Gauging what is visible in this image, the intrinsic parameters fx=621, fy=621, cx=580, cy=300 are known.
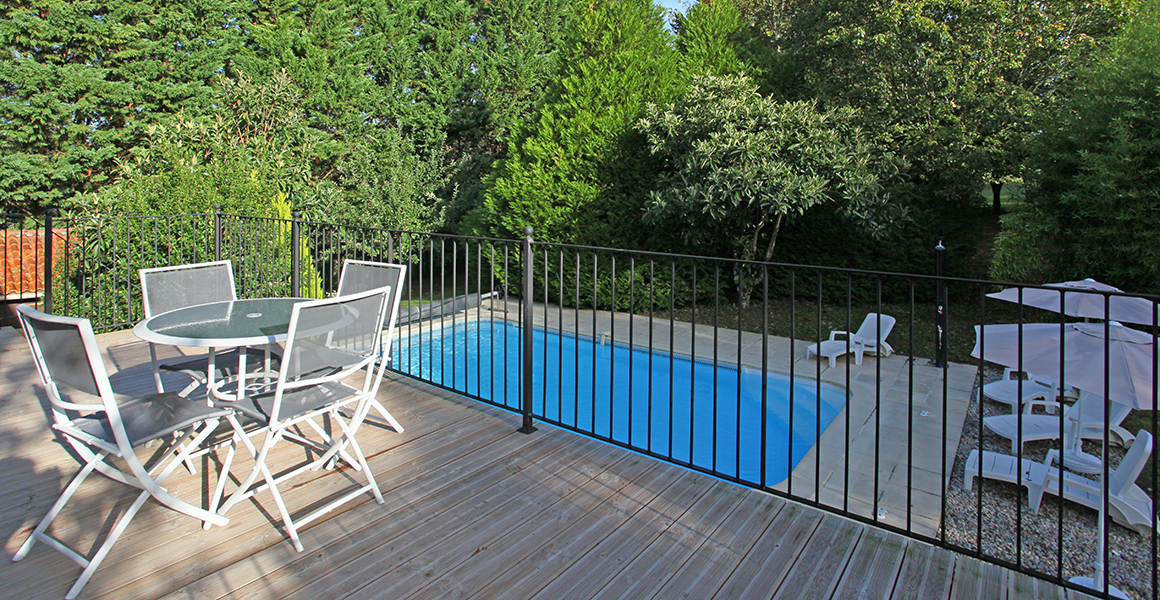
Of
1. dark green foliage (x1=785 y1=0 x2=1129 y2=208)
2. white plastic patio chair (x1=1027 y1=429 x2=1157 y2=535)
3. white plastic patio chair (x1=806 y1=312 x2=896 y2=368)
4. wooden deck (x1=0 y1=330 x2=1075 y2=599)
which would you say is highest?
dark green foliage (x1=785 y1=0 x2=1129 y2=208)

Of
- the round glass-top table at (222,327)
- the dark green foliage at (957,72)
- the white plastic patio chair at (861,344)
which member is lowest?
the white plastic patio chair at (861,344)

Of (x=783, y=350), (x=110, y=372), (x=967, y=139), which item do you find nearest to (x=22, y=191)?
(x=110, y=372)

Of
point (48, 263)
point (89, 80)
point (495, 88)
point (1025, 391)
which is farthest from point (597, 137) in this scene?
point (89, 80)

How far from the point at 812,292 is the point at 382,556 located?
982 centimetres

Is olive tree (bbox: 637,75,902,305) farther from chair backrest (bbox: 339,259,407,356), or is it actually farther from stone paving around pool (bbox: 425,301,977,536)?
chair backrest (bbox: 339,259,407,356)

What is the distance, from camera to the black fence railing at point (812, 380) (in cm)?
273

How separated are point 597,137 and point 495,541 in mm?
8427

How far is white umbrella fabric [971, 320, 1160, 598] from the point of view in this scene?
2.57m

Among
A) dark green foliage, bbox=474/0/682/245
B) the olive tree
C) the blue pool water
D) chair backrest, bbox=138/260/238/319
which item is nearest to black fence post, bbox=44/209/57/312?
chair backrest, bbox=138/260/238/319

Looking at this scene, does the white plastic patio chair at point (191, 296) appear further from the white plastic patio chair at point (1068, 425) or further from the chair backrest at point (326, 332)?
the white plastic patio chair at point (1068, 425)

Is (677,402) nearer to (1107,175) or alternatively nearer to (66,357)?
(1107,175)

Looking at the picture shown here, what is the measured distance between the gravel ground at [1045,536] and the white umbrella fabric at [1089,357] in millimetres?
248

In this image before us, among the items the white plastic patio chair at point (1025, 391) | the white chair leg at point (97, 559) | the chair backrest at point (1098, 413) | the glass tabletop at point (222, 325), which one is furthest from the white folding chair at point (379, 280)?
the white plastic patio chair at point (1025, 391)

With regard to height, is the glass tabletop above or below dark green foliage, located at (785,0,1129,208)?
below
